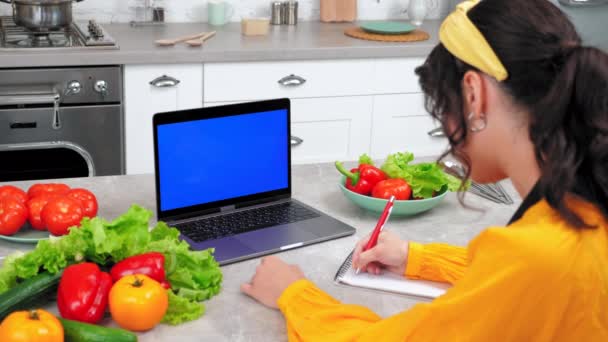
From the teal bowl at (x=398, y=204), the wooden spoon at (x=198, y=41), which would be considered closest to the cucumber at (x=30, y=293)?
the teal bowl at (x=398, y=204)

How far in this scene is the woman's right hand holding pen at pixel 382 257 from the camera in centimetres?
179

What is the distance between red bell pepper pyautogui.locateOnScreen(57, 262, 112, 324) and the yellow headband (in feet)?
2.35

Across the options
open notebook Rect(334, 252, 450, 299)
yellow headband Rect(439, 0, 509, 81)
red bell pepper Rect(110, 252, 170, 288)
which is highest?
yellow headband Rect(439, 0, 509, 81)

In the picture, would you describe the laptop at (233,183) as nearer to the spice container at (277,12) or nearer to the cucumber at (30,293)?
the cucumber at (30,293)

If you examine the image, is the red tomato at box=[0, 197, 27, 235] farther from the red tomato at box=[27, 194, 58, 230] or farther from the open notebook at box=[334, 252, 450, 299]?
the open notebook at box=[334, 252, 450, 299]

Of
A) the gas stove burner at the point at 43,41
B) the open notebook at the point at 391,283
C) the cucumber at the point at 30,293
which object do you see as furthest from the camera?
the gas stove burner at the point at 43,41

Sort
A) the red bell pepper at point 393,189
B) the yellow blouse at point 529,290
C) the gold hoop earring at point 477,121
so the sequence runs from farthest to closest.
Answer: the red bell pepper at point 393,189
the gold hoop earring at point 477,121
the yellow blouse at point 529,290

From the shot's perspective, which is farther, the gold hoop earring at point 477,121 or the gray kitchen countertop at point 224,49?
the gray kitchen countertop at point 224,49

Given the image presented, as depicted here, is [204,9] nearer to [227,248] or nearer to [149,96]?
→ [149,96]

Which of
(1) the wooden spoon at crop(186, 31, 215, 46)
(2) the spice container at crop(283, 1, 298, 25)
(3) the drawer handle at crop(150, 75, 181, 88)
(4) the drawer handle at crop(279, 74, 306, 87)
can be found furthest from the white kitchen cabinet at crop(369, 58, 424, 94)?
(3) the drawer handle at crop(150, 75, 181, 88)

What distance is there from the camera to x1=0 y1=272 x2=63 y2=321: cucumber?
5.03 ft

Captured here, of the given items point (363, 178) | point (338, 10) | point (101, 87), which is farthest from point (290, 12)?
point (363, 178)

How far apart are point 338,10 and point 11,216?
2.58m

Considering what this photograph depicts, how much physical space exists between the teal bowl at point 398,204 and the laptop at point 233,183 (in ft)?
0.28
